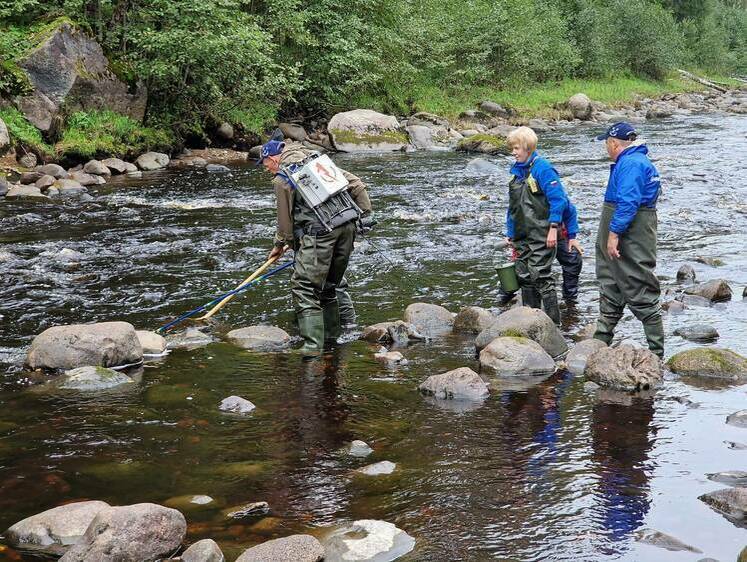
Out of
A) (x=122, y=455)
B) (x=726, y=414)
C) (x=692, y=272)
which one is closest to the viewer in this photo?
(x=122, y=455)

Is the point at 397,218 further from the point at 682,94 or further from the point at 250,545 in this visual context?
the point at 682,94

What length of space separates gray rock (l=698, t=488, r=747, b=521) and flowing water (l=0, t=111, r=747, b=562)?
0.23ft

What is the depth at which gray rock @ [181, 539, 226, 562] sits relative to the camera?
430 centimetres

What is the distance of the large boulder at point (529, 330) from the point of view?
8.18 meters

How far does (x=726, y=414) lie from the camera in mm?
6402

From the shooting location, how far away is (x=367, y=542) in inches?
176

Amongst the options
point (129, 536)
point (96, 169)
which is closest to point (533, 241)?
point (129, 536)

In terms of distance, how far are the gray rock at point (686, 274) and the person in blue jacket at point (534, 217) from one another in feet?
9.74

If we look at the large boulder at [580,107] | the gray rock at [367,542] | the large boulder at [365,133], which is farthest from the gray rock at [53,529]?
the large boulder at [580,107]

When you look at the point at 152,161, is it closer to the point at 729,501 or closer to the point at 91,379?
the point at 91,379

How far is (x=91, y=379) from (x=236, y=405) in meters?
1.59

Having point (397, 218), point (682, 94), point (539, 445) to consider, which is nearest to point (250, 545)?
point (539, 445)

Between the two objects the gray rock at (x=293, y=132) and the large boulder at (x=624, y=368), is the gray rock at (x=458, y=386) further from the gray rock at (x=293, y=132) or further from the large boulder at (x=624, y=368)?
the gray rock at (x=293, y=132)

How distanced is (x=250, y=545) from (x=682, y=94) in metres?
57.9
